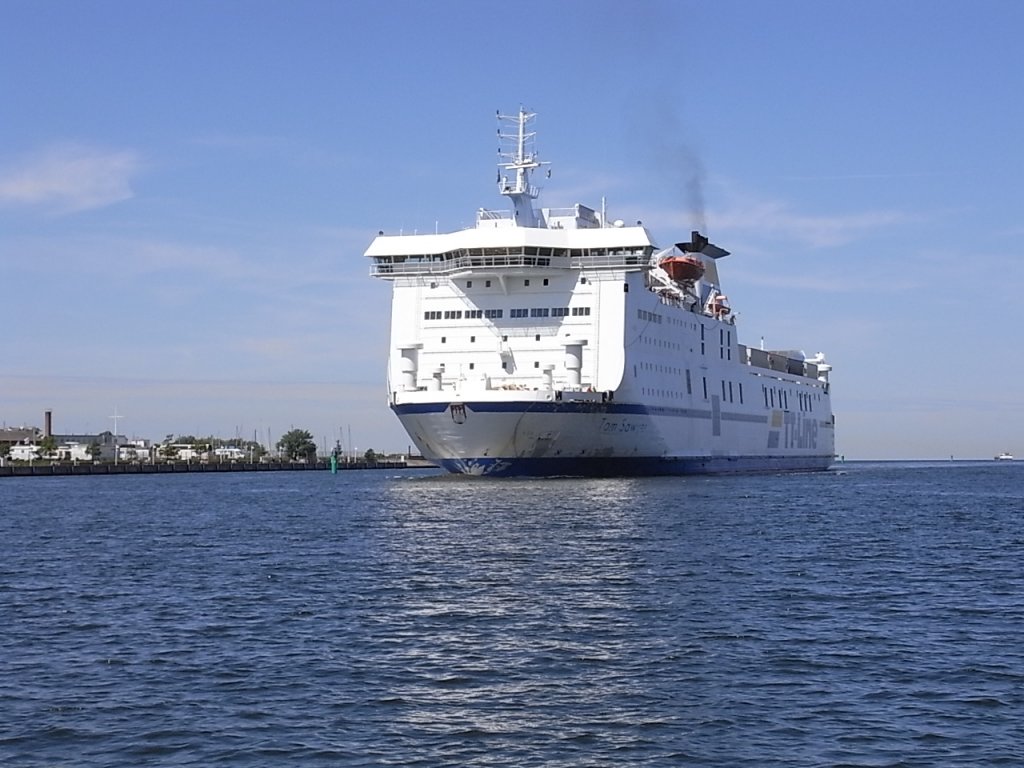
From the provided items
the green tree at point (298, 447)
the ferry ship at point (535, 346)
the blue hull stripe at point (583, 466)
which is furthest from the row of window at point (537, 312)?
the green tree at point (298, 447)

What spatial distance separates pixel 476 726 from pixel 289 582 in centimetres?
1235

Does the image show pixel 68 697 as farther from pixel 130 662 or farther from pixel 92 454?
pixel 92 454

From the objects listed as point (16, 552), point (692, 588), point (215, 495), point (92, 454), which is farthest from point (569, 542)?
point (92, 454)

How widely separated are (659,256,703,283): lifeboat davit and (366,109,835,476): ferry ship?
15.4 feet

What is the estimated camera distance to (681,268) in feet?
257

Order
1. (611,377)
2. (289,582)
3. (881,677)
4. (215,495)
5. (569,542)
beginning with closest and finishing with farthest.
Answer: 1. (881,677)
2. (289,582)
3. (569,542)
4. (611,377)
5. (215,495)

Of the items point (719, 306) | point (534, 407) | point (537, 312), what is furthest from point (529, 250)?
point (719, 306)

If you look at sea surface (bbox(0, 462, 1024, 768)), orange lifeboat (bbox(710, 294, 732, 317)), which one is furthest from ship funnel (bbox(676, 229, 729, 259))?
sea surface (bbox(0, 462, 1024, 768))

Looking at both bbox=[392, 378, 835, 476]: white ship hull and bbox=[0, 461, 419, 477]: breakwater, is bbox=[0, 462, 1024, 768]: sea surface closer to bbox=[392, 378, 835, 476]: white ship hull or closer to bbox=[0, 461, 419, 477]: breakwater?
bbox=[392, 378, 835, 476]: white ship hull

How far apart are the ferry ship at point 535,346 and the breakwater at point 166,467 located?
6145cm

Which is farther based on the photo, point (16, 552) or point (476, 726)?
point (16, 552)

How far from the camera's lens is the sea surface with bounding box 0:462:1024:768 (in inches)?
542

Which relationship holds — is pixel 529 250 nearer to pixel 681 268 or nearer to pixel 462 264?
pixel 462 264

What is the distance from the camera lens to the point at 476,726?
14328mm
